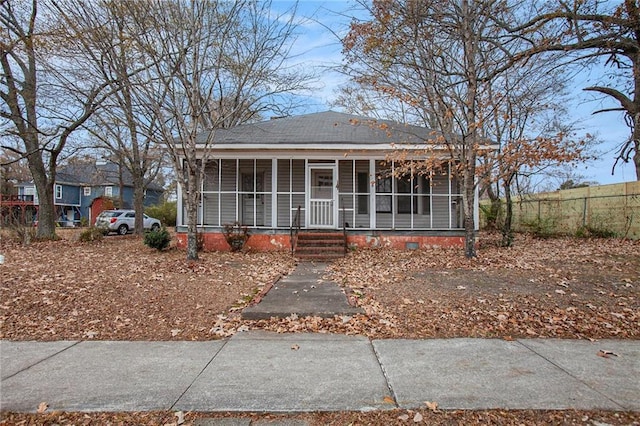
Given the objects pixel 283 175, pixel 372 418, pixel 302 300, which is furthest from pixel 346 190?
pixel 372 418

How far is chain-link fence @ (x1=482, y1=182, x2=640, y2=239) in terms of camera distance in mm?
13227

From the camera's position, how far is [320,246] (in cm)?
1152

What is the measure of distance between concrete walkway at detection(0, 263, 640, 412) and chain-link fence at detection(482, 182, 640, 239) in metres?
Answer: 11.8

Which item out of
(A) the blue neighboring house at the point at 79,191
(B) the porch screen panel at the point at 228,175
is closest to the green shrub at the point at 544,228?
(B) the porch screen panel at the point at 228,175

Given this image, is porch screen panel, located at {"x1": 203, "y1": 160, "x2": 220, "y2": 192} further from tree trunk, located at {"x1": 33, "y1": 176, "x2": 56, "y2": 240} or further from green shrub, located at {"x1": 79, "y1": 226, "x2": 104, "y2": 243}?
tree trunk, located at {"x1": 33, "y1": 176, "x2": 56, "y2": 240}

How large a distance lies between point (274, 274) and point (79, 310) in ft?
12.6

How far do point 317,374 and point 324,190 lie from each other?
34.7 feet

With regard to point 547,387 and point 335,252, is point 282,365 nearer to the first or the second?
point 547,387

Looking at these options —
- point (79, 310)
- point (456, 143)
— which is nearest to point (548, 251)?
point (456, 143)

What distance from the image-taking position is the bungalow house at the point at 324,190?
12398mm

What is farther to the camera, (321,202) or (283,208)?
(283,208)

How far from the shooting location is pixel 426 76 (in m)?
9.55

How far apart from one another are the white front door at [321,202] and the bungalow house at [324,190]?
0.04 metres

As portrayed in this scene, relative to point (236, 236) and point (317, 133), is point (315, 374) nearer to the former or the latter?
point (236, 236)
